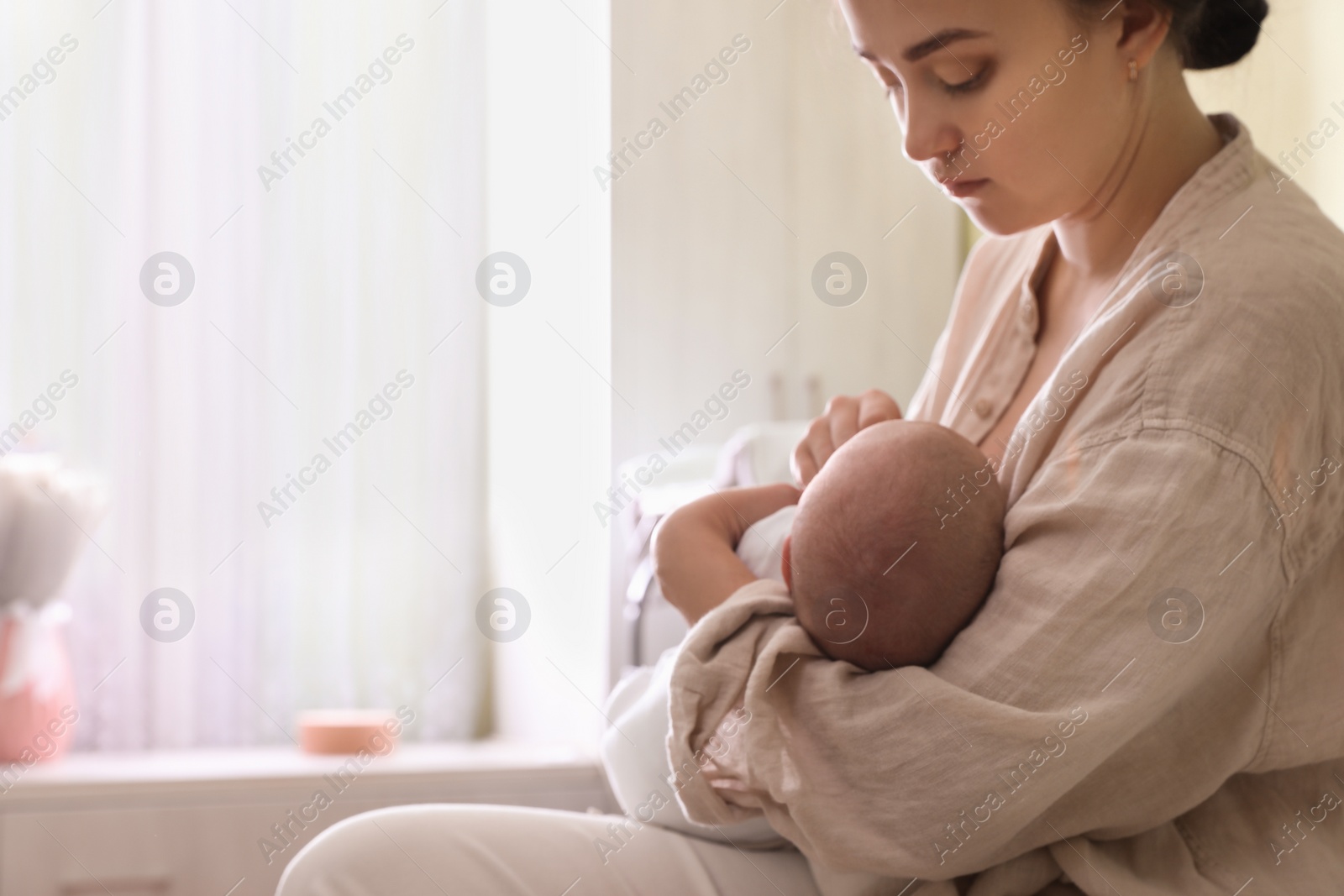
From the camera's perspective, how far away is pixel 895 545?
855 millimetres

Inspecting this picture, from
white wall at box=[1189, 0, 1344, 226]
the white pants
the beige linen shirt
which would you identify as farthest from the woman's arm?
white wall at box=[1189, 0, 1344, 226]

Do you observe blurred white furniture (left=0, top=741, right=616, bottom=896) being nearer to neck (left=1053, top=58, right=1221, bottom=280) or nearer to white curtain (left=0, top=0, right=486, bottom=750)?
white curtain (left=0, top=0, right=486, bottom=750)

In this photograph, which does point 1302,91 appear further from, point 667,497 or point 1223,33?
point 667,497

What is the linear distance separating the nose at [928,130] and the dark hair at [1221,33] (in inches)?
9.3

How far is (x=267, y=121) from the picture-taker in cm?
230

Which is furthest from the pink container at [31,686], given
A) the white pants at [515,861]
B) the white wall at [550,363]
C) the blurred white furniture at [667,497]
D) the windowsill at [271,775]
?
the white pants at [515,861]

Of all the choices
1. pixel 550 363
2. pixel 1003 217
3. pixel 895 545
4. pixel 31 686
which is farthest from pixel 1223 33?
pixel 31 686

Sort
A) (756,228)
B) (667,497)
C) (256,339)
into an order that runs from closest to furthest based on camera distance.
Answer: (667,497) → (256,339) → (756,228)

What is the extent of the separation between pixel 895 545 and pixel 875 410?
0.84 ft

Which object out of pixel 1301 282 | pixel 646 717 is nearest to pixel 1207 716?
pixel 1301 282

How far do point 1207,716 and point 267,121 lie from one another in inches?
83.3

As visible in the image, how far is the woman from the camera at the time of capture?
2.54 feet

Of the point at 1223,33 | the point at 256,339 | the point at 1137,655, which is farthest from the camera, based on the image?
the point at 256,339

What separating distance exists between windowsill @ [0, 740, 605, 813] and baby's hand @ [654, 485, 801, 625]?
1192 mm
